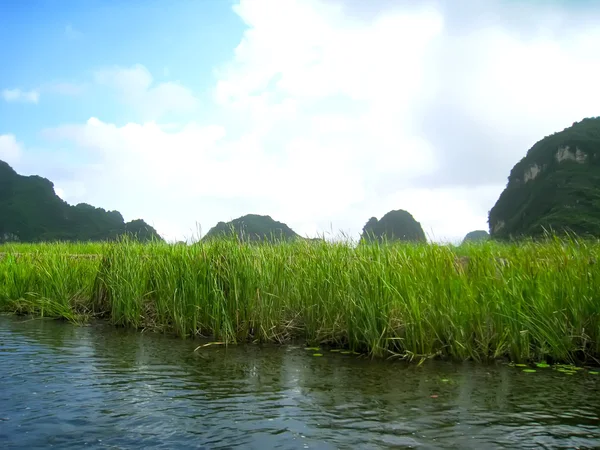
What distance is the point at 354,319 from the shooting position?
589cm

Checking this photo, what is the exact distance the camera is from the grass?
5.54m

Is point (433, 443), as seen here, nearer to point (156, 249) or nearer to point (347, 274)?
point (347, 274)

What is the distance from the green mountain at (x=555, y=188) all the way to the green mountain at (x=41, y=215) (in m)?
59.4

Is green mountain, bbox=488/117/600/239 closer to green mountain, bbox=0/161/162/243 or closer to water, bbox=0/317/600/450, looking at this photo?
water, bbox=0/317/600/450

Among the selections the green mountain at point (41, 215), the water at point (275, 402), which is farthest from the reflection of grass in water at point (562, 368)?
the green mountain at point (41, 215)

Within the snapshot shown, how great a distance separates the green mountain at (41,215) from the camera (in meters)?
81.8

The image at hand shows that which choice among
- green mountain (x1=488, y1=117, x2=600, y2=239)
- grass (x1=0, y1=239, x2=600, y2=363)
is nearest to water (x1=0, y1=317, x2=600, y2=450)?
grass (x1=0, y1=239, x2=600, y2=363)

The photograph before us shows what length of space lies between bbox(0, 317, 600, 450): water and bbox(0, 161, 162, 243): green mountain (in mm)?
75371

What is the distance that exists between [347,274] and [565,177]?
84.8 metres

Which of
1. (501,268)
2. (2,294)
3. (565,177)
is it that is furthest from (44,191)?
(501,268)

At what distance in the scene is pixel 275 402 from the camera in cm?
391

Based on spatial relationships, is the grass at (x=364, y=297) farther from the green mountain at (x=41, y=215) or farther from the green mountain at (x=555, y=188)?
the green mountain at (x=41, y=215)

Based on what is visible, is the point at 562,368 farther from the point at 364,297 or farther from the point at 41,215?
the point at 41,215

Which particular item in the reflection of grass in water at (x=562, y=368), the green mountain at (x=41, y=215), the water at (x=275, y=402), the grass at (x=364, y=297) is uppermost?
the green mountain at (x=41, y=215)
